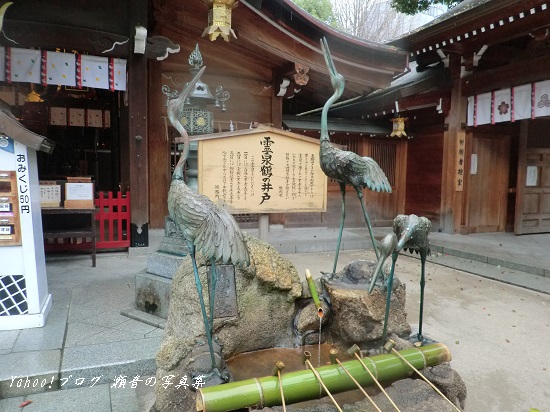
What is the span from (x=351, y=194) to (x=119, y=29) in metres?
7.51

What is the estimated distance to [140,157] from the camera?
7070 millimetres

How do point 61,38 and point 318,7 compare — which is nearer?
point 61,38

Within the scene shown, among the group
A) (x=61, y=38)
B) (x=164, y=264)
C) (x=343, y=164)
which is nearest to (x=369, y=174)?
(x=343, y=164)

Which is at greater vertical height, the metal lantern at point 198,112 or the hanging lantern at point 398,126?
the hanging lantern at point 398,126

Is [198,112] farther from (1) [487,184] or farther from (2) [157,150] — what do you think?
(1) [487,184]

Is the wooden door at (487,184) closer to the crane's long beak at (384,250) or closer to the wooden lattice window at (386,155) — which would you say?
the wooden lattice window at (386,155)

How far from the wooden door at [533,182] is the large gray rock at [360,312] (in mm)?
8654

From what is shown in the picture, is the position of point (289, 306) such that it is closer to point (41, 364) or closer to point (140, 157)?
point (41, 364)

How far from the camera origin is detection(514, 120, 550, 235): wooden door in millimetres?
10062

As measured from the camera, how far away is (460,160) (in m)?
9.75

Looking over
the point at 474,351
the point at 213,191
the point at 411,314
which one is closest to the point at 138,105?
the point at 213,191

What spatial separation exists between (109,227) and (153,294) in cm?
330

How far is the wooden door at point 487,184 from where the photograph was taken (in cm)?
1019

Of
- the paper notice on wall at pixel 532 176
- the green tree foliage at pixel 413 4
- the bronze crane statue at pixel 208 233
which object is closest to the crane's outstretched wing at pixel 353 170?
the bronze crane statue at pixel 208 233
